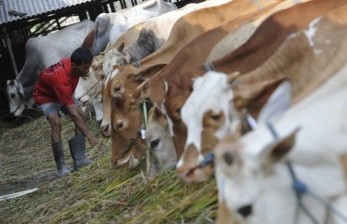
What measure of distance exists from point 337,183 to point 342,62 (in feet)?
3.70

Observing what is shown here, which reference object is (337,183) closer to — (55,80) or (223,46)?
(223,46)

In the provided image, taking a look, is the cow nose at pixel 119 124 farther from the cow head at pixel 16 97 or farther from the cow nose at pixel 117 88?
the cow head at pixel 16 97

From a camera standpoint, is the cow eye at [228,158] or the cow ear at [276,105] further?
the cow ear at [276,105]

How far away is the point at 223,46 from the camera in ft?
16.1

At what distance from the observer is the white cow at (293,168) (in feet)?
8.43

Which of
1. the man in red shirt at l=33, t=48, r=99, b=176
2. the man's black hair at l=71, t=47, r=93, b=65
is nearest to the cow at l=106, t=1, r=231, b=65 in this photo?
the man's black hair at l=71, t=47, r=93, b=65

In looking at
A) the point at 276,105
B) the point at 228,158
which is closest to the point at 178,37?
the point at 276,105

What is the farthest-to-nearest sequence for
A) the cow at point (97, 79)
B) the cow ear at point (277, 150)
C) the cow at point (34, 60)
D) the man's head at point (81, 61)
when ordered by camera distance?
the cow at point (34, 60)
the cow at point (97, 79)
the man's head at point (81, 61)
the cow ear at point (277, 150)

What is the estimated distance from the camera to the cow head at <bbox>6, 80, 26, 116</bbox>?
1279 cm

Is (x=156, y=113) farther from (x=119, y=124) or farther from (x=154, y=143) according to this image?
(x=119, y=124)

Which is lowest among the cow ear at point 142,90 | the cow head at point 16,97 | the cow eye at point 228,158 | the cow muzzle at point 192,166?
the cow head at point 16,97

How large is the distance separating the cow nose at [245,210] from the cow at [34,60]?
10249mm

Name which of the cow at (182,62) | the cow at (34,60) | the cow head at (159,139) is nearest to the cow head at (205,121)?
the cow at (182,62)

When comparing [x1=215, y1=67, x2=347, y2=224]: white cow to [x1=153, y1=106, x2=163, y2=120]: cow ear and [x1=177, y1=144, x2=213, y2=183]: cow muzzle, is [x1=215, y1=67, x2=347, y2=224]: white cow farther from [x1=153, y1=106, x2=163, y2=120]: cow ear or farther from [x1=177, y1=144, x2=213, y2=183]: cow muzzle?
[x1=153, y1=106, x2=163, y2=120]: cow ear
